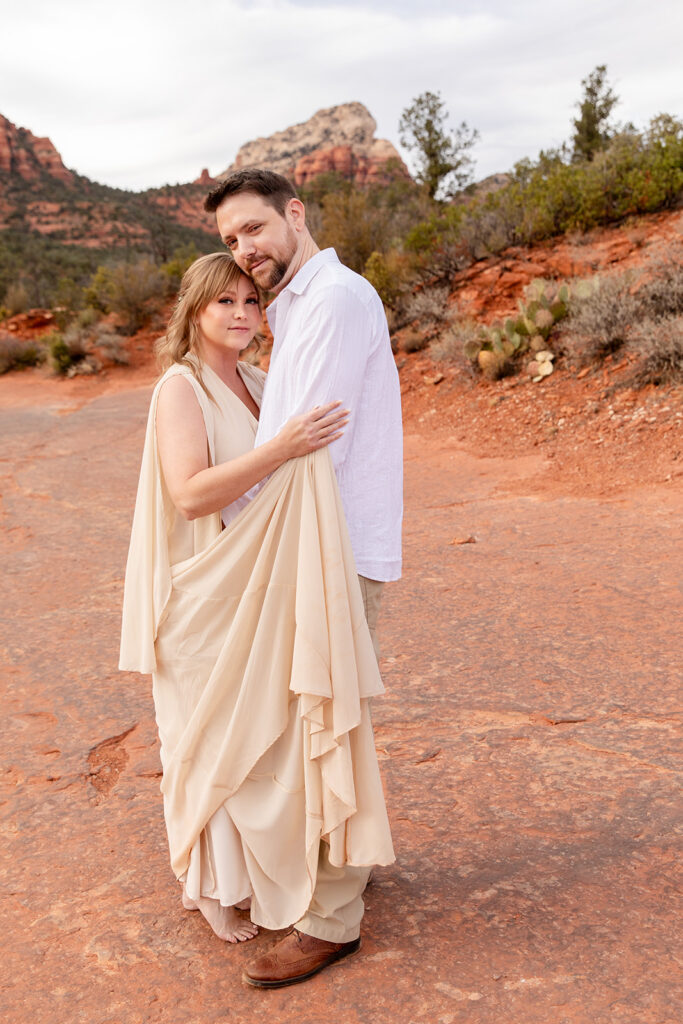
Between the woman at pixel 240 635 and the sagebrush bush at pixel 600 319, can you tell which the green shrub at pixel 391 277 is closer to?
the sagebrush bush at pixel 600 319

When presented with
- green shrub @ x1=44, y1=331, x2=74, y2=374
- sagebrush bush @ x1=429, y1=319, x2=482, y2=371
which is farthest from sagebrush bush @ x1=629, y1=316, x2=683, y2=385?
green shrub @ x1=44, y1=331, x2=74, y2=374

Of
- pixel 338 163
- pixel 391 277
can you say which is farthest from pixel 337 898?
pixel 338 163

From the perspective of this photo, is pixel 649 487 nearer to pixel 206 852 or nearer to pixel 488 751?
pixel 488 751

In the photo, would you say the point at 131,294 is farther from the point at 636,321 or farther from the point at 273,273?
the point at 273,273

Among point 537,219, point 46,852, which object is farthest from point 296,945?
point 537,219

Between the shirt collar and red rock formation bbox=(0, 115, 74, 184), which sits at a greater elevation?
red rock formation bbox=(0, 115, 74, 184)

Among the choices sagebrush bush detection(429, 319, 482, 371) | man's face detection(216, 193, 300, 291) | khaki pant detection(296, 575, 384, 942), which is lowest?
khaki pant detection(296, 575, 384, 942)

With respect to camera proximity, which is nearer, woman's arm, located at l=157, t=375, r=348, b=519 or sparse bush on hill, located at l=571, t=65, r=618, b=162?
woman's arm, located at l=157, t=375, r=348, b=519

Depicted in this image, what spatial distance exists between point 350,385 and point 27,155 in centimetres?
6824

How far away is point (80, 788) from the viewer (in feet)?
9.11

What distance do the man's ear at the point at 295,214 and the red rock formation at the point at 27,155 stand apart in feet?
201

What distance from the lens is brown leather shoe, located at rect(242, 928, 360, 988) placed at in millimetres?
1830

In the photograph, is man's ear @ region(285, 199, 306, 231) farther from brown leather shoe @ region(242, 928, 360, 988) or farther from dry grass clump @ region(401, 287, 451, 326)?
dry grass clump @ region(401, 287, 451, 326)

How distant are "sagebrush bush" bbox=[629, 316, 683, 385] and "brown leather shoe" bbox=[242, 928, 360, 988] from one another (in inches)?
240
